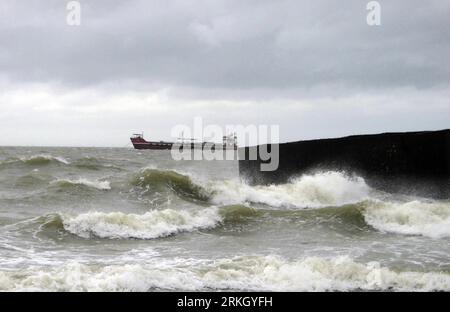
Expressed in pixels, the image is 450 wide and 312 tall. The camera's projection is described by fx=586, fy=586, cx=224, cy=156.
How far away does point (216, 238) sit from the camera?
33.5 ft

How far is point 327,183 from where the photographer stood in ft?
53.4

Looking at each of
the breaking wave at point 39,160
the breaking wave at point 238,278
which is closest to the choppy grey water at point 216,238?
the breaking wave at point 238,278

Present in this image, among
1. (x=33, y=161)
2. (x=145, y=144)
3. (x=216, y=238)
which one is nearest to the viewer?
(x=216, y=238)

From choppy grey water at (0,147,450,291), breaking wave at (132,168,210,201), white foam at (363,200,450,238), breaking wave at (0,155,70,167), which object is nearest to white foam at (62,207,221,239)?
choppy grey water at (0,147,450,291)

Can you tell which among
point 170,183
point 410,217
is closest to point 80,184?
point 170,183

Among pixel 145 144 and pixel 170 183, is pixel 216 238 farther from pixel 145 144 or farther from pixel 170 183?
pixel 145 144

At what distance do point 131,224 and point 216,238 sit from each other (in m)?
1.61

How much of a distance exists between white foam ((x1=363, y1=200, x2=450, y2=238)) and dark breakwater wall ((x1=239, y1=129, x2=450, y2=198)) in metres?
0.87

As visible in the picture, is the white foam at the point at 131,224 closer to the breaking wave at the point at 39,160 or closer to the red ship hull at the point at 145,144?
the breaking wave at the point at 39,160

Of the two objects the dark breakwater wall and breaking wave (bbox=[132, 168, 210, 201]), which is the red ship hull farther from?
the dark breakwater wall
